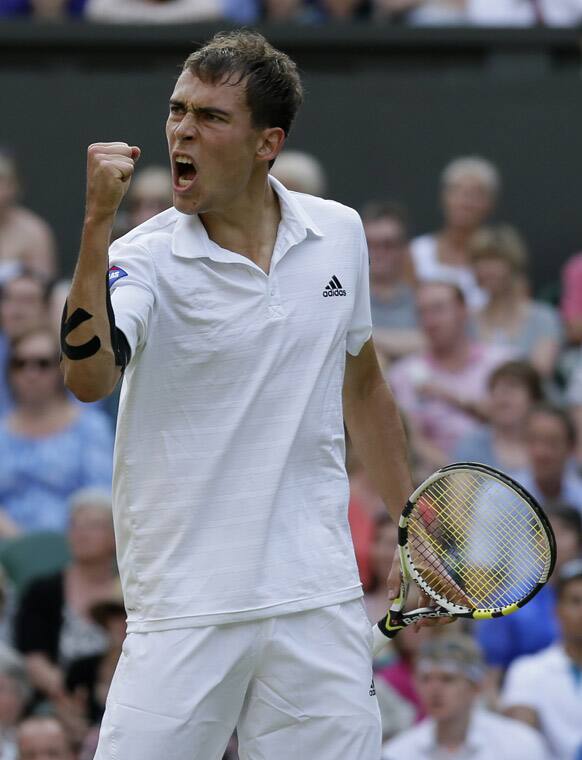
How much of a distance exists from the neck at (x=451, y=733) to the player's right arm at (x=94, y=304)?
3185 millimetres

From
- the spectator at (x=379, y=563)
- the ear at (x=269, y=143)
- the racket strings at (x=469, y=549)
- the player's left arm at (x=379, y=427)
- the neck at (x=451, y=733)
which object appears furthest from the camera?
the spectator at (x=379, y=563)

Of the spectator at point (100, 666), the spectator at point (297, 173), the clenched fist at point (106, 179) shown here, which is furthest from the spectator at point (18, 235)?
the clenched fist at point (106, 179)

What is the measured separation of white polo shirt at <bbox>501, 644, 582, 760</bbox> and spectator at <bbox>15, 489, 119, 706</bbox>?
1.64m

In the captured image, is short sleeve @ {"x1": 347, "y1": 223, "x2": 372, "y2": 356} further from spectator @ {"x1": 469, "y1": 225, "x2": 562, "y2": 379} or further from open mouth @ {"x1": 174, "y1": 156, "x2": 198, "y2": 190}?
spectator @ {"x1": 469, "y1": 225, "x2": 562, "y2": 379}

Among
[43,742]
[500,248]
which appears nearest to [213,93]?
[43,742]

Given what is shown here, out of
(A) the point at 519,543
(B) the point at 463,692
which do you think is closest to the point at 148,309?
(A) the point at 519,543

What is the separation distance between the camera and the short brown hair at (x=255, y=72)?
3.29m

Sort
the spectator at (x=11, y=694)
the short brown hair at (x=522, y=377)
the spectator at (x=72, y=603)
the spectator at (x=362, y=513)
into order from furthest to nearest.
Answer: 1. the short brown hair at (x=522, y=377)
2. the spectator at (x=362, y=513)
3. the spectator at (x=72, y=603)
4. the spectator at (x=11, y=694)

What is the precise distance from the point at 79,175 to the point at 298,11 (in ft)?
4.98

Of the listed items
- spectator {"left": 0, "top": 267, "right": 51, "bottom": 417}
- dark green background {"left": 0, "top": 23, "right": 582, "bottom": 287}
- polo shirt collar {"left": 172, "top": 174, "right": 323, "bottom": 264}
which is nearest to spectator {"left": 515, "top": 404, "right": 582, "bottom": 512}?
dark green background {"left": 0, "top": 23, "right": 582, "bottom": 287}

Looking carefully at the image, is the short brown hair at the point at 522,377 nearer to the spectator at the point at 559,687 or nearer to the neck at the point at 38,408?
the spectator at the point at 559,687

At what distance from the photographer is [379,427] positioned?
3680 mm

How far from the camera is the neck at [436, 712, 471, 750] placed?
229 inches

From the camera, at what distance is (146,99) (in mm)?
8695
